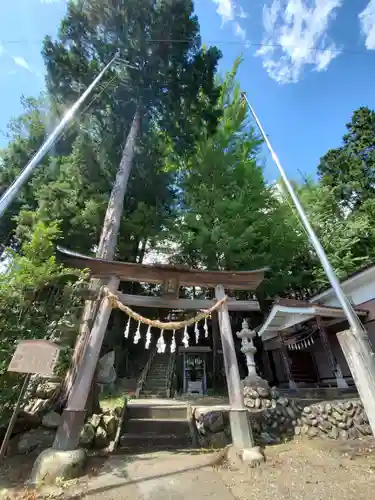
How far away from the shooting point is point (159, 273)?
648 cm

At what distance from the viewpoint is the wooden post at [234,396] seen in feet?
16.9

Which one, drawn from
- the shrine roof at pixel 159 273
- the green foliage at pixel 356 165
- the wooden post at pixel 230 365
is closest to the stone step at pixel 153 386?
the wooden post at pixel 230 365

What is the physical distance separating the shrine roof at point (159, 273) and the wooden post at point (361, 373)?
3885 millimetres

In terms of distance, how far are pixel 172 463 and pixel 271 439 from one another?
2859 millimetres

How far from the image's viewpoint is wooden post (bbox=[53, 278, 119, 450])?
450 centimetres

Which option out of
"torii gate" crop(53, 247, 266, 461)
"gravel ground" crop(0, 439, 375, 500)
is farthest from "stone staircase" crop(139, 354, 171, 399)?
"torii gate" crop(53, 247, 266, 461)

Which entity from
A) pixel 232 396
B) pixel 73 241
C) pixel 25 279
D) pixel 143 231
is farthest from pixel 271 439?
pixel 73 241

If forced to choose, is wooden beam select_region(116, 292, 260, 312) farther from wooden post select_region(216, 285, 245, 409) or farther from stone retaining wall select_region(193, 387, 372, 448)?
stone retaining wall select_region(193, 387, 372, 448)

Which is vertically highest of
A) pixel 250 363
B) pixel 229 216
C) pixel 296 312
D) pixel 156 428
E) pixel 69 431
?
pixel 229 216

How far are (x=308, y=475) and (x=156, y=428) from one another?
15.5 ft

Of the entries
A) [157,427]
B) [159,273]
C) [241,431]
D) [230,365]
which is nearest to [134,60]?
[159,273]

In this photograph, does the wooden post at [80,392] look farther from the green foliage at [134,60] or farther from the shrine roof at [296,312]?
the green foliage at [134,60]

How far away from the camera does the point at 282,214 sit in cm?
1366

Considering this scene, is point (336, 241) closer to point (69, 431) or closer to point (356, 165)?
point (356, 165)
